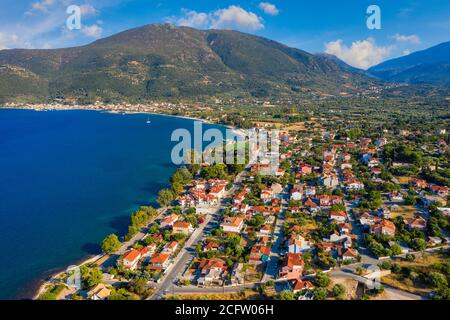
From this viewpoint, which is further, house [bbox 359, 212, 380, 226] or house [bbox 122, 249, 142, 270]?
house [bbox 359, 212, 380, 226]

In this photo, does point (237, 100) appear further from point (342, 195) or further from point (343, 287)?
point (343, 287)

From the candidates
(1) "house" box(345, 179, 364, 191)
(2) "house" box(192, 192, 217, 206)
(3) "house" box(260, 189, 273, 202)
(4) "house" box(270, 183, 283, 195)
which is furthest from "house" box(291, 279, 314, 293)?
(1) "house" box(345, 179, 364, 191)

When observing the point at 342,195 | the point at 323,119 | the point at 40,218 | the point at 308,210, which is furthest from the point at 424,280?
the point at 323,119

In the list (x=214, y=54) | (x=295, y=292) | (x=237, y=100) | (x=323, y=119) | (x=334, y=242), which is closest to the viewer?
(x=295, y=292)

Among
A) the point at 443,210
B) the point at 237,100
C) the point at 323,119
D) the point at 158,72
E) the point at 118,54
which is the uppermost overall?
the point at 118,54

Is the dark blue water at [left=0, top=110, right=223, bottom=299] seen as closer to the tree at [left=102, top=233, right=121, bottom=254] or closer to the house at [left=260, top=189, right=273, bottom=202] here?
the tree at [left=102, top=233, right=121, bottom=254]
